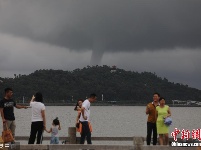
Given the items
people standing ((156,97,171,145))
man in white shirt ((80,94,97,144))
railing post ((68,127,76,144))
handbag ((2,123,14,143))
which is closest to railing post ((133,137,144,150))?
people standing ((156,97,171,145))

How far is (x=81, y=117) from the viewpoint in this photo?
1659 cm

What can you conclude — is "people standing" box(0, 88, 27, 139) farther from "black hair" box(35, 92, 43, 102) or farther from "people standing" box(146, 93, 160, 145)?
"people standing" box(146, 93, 160, 145)

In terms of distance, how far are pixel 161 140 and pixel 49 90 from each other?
162m

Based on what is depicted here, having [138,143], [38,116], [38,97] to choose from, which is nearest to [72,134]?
[38,116]

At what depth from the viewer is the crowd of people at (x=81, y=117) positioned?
15.1 m

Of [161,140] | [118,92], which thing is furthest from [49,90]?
[161,140]

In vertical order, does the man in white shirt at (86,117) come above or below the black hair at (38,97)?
below

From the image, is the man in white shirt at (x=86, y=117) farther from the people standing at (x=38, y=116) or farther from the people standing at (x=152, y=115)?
the people standing at (x=152, y=115)

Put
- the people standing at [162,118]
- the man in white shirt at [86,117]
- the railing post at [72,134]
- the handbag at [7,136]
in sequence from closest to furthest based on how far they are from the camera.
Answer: the handbag at [7,136]
the people standing at [162,118]
the man in white shirt at [86,117]
the railing post at [72,134]

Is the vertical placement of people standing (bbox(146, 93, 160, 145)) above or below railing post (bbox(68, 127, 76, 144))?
above

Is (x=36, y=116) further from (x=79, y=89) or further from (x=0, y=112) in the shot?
(x=79, y=89)

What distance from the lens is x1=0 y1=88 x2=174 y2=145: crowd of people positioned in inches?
594

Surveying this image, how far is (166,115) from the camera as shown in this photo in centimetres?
1597

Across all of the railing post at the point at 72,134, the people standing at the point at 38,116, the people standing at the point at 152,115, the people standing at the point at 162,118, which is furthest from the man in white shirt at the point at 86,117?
the people standing at the point at 162,118
